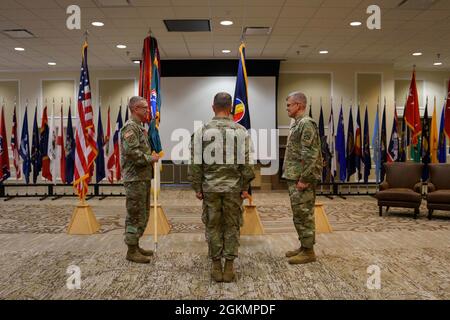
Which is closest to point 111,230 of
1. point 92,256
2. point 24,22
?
point 92,256

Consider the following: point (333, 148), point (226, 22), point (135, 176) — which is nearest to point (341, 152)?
point (333, 148)

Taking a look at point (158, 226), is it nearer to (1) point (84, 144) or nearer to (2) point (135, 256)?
(2) point (135, 256)

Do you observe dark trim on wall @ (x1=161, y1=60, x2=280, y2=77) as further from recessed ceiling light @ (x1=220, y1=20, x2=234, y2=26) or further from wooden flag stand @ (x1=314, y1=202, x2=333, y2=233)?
wooden flag stand @ (x1=314, y1=202, x2=333, y2=233)

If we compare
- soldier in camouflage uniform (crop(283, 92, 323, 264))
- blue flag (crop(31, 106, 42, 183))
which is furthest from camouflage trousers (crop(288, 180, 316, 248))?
blue flag (crop(31, 106, 42, 183))

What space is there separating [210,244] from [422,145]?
732 cm

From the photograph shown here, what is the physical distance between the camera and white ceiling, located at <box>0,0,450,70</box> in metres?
6.44

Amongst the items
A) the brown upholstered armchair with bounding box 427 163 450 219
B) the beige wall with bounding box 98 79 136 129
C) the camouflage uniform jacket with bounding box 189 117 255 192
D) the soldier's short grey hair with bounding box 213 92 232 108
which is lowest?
the brown upholstered armchair with bounding box 427 163 450 219

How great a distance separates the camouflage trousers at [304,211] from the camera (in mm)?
3910

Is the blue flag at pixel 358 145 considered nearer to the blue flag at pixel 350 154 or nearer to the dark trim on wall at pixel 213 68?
the blue flag at pixel 350 154

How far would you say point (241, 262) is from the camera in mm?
4031

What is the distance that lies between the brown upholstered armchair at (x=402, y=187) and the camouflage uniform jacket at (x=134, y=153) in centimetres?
433

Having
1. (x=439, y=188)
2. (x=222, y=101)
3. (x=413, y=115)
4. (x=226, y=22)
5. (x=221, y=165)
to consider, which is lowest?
(x=439, y=188)

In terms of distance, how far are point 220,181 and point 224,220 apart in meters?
0.34

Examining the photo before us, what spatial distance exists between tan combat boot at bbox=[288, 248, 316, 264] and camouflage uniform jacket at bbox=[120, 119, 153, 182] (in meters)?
1.63
